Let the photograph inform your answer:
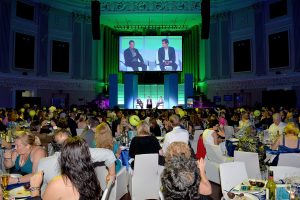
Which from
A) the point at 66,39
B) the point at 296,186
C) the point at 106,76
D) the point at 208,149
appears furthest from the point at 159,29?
the point at 296,186

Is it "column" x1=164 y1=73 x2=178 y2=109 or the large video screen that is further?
the large video screen

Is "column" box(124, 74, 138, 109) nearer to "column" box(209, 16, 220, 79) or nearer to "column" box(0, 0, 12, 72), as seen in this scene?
"column" box(209, 16, 220, 79)

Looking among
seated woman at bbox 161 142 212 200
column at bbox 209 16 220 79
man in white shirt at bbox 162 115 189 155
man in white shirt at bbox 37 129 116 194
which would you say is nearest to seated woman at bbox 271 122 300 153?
man in white shirt at bbox 162 115 189 155

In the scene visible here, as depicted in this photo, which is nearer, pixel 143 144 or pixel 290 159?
pixel 290 159

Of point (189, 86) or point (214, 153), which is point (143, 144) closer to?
point (214, 153)

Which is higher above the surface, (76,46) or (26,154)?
(76,46)

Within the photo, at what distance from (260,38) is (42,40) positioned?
50.7 feet

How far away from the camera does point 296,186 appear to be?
3121mm

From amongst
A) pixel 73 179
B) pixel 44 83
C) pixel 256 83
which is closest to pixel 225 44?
pixel 256 83

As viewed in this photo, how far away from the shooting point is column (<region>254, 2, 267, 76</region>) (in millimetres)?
22156

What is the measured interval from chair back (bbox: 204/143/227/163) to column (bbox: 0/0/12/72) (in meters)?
16.7

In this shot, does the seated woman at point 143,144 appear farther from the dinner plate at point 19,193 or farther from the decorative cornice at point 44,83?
the decorative cornice at point 44,83

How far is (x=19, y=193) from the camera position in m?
3.36

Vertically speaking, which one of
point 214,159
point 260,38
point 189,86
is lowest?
point 214,159
